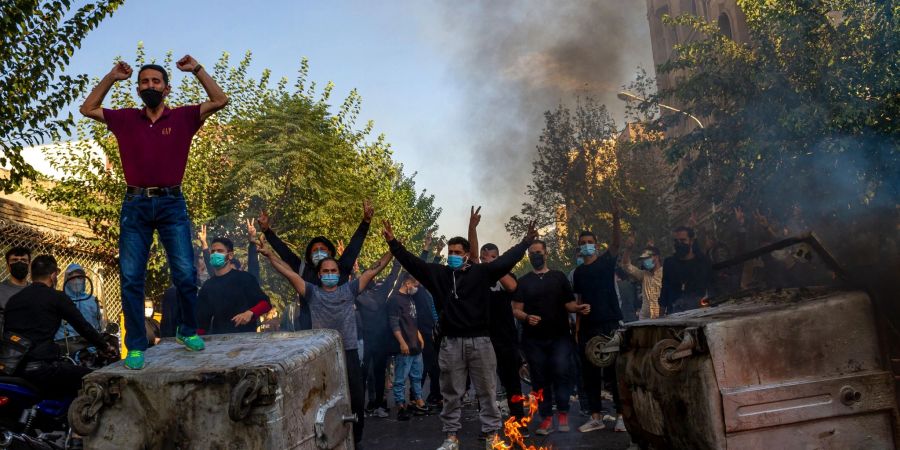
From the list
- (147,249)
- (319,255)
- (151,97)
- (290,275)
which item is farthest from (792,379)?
(319,255)

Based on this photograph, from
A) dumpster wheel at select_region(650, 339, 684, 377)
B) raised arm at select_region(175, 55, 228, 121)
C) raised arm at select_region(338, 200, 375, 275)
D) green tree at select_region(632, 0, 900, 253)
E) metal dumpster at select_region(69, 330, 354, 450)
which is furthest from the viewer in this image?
green tree at select_region(632, 0, 900, 253)

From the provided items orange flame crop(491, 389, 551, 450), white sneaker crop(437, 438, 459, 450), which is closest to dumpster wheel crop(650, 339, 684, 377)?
orange flame crop(491, 389, 551, 450)

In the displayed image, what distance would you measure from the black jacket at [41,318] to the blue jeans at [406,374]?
5.04m

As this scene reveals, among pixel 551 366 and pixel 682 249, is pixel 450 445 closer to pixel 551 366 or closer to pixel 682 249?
pixel 551 366

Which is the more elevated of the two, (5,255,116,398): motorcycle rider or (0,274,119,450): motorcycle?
(5,255,116,398): motorcycle rider

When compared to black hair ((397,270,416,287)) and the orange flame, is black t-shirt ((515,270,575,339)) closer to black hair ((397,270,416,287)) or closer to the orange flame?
the orange flame

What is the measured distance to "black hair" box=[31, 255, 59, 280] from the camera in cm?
584

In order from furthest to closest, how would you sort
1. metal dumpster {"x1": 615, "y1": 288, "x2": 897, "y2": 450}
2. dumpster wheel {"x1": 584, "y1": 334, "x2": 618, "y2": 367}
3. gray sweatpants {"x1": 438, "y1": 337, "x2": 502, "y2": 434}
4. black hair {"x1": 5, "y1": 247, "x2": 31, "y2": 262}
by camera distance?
1. black hair {"x1": 5, "y1": 247, "x2": 31, "y2": 262}
2. gray sweatpants {"x1": 438, "y1": 337, "x2": 502, "y2": 434}
3. dumpster wheel {"x1": 584, "y1": 334, "x2": 618, "y2": 367}
4. metal dumpster {"x1": 615, "y1": 288, "x2": 897, "y2": 450}

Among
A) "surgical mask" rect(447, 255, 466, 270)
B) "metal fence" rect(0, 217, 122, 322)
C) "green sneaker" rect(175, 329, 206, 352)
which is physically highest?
"metal fence" rect(0, 217, 122, 322)

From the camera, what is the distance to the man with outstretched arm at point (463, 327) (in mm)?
6469

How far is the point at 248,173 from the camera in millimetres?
20391

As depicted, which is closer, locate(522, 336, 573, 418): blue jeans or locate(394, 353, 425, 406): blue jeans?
locate(522, 336, 573, 418): blue jeans

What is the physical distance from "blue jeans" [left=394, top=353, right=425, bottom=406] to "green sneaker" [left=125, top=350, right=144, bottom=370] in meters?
6.37

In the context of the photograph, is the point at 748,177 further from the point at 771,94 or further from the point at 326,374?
the point at 326,374
